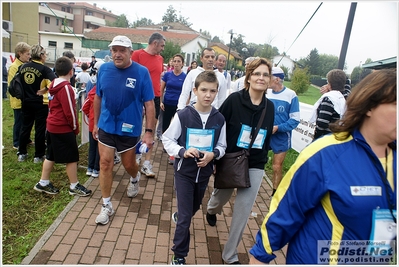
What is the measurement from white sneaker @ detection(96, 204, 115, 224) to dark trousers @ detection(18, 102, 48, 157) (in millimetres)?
2539

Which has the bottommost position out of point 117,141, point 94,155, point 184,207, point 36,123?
point 94,155

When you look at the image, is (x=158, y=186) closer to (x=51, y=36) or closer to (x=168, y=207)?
(x=168, y=207)

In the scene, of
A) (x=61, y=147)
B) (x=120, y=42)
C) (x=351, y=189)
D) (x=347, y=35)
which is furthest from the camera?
(x=347, y=35)

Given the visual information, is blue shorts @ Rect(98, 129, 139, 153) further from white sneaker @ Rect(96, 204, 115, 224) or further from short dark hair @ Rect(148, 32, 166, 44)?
short dark hair @ Rect(148, 32, 166, 44)

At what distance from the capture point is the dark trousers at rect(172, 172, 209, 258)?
2.65 meters

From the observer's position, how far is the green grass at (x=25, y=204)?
2994 mm

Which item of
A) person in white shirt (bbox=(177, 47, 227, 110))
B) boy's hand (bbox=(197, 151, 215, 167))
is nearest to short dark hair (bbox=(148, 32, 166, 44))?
person in white shirt (bbox=(177, 47, 227, 110))

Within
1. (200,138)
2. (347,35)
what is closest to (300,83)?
(347,35)

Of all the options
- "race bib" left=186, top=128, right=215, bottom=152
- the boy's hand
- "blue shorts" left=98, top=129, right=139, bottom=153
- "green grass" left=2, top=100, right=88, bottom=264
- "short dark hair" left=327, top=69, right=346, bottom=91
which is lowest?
"green grass" left=2, top=100, right=88, bottom=264

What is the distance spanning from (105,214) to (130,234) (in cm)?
43

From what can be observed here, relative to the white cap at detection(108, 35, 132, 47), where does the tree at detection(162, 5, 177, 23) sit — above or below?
above

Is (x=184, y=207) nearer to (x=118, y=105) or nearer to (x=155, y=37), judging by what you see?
(x=118, y=105)

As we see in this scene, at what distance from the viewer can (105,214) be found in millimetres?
3469

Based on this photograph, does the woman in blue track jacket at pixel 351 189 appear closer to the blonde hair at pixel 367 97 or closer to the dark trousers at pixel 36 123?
the blonde hair at pixel 367 97
